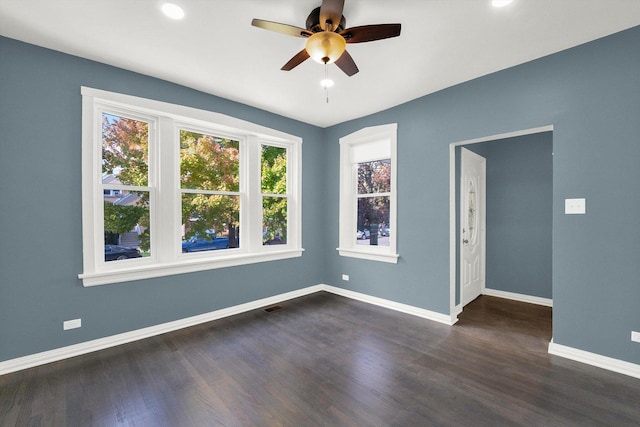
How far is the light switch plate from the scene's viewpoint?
2592 mm

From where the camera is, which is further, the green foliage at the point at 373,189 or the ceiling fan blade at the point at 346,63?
the green foliage at the point at 373,189

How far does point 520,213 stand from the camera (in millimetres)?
4430

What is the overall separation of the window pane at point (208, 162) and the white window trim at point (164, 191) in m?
0.11

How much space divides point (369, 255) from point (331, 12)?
3247 mm

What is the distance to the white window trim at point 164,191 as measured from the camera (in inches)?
109

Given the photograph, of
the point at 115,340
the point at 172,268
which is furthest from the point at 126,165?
the point at 115,340

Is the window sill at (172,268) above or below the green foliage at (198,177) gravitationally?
below

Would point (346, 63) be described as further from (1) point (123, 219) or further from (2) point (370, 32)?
(1) point (123, 219)

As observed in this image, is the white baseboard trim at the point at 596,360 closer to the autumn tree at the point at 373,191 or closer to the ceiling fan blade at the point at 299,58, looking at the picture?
the autumn tree at the point at 373,191

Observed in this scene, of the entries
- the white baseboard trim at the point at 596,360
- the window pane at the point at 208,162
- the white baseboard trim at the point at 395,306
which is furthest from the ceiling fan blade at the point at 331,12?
the white baseboard trim at the point at 596,360

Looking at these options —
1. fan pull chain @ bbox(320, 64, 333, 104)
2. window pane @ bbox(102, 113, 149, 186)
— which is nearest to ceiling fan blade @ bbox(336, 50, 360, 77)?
fan pull chain @ bbox(320, 64, 333, 104)

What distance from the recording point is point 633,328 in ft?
A: 7.75

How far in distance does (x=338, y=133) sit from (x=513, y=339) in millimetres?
3734

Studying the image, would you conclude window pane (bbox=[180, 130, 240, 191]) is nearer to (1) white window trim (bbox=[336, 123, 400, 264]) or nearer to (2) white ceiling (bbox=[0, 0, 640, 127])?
(2) white ceiling (bbox=[0, 0, 640, 127])
